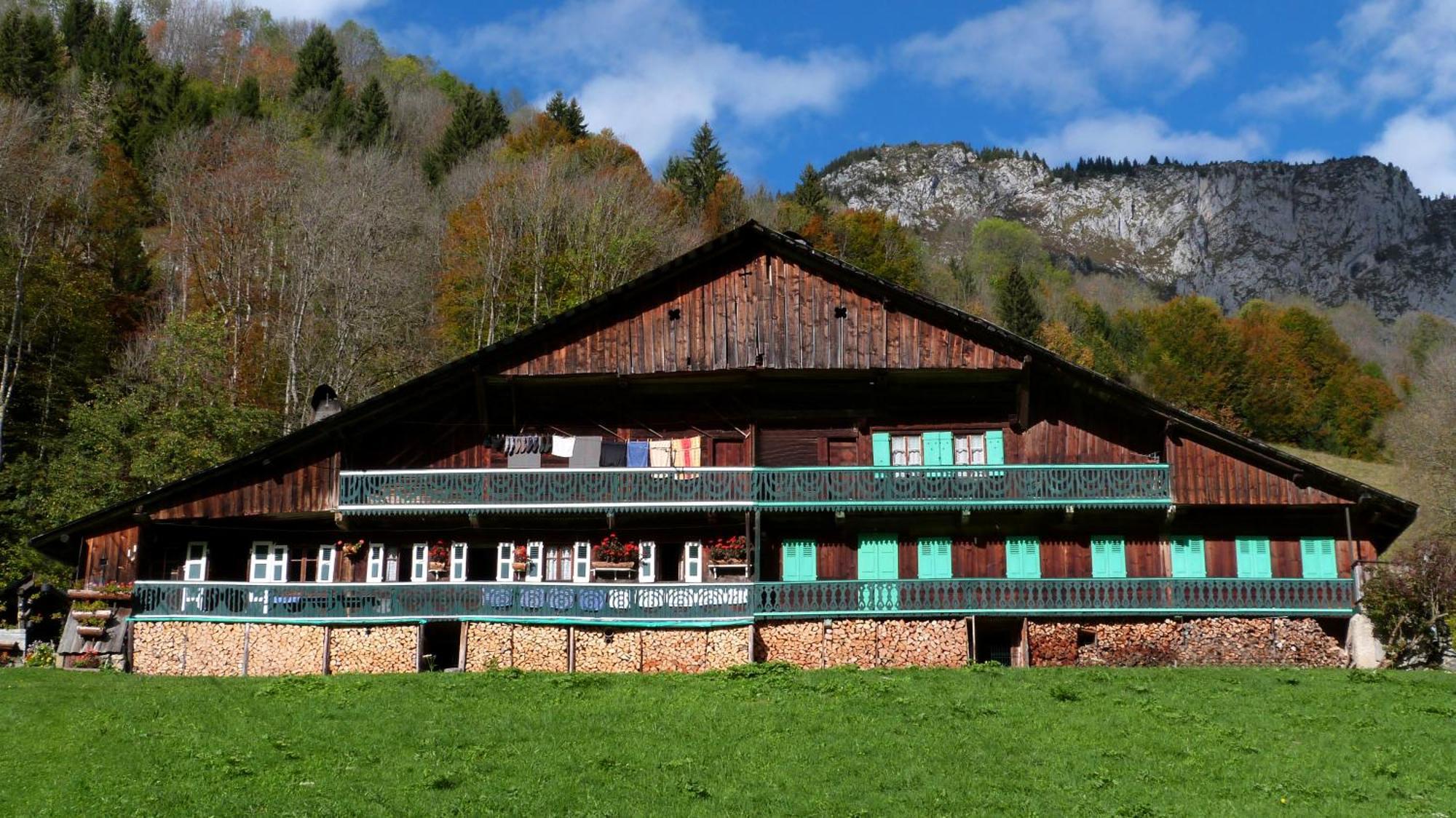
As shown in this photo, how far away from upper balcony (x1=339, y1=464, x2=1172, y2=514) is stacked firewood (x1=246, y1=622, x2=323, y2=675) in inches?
124

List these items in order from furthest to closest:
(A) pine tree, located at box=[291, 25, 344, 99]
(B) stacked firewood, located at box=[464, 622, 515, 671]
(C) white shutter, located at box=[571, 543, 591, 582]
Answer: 1. (A) pine tree, located at box=[291, 25, 344, 99]
2. (C) white shutter, located at box=[571, 543, 591, 582]
3. (B) stacked firewood, located at box=[464, 622, 515, 671]

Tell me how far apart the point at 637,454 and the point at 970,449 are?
8479 millimetres

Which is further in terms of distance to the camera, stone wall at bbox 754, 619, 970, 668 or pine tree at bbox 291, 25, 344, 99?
pine tree at bbox 291, 25, 344, 99

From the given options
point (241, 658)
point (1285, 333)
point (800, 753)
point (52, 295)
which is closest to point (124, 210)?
point (52, 295)

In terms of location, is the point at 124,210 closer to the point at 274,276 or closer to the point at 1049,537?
the point at 274,276

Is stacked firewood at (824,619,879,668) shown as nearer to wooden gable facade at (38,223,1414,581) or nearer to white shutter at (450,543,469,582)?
wooden gable facade at (38,223,1414,581)

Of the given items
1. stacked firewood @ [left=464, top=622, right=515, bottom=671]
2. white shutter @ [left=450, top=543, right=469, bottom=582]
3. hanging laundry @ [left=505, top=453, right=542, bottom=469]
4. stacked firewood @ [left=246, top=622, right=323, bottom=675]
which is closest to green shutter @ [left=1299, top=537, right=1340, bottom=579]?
hanging laundry @ [left=505, top=453, right=542, bottom=469]

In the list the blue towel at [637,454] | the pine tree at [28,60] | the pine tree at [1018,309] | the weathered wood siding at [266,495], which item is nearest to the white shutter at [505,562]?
the blue towel at [637,454]

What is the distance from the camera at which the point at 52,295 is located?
47.6 metres

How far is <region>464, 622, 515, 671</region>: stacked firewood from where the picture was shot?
30.9m

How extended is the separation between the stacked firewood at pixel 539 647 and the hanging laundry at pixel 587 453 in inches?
181

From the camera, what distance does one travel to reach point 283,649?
31.4 meters

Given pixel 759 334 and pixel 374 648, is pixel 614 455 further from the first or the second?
pixel 374 648

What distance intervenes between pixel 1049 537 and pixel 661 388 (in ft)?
34.1
